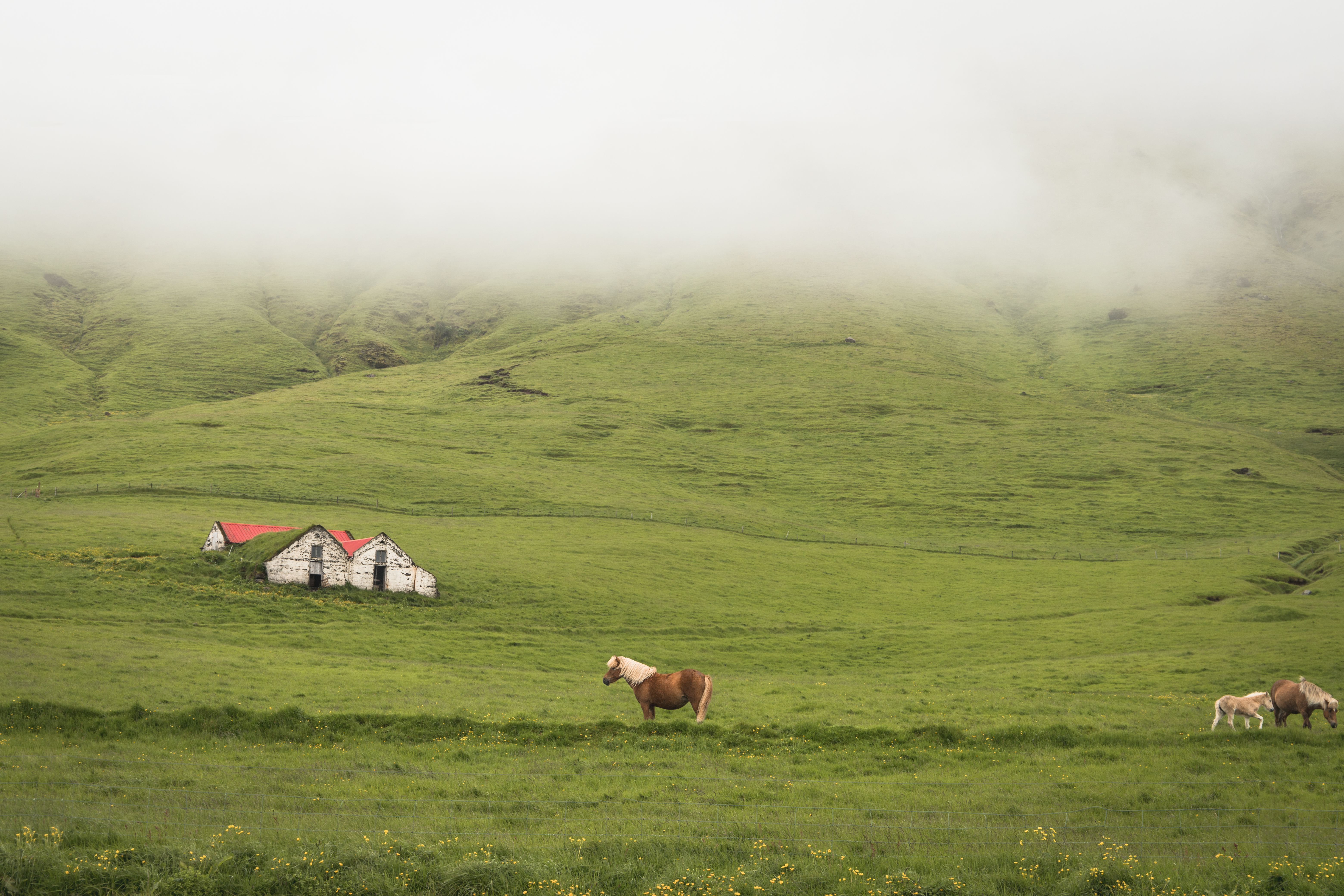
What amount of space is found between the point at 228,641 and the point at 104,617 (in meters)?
8.01

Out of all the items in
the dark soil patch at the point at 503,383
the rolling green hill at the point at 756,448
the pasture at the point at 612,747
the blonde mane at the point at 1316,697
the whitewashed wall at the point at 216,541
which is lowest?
the pasture at the point at 612,747

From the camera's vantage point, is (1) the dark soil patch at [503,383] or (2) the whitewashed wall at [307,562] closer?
(2) the whitewashed wall at [307,562]

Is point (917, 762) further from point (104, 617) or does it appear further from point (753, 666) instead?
point (104, 617)

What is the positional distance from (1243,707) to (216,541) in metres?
61.6

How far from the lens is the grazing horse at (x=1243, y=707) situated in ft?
83.7

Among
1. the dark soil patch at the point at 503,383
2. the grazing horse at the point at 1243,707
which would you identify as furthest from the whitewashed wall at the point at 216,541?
the dark soil patch at the point at 503,383

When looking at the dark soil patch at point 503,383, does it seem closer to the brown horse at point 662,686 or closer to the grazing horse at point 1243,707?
the brown horse at point 662,686

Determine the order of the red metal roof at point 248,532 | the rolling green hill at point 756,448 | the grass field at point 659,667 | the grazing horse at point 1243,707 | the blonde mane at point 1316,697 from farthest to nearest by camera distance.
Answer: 1. the rolling green hill at point 756,448
2. the red metal roof at point 248,532
3. the grazing horse at point 1243,707
4. the blonde mane at point 1316,697
5. the grass field at point 659,667

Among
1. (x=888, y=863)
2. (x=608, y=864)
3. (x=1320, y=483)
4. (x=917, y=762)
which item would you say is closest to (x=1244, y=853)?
(x=888, y=863)

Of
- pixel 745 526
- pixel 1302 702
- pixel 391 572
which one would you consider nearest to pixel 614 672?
pixel 1302 702

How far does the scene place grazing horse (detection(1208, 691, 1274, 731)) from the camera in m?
25.5

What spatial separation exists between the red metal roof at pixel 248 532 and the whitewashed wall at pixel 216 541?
0.17m

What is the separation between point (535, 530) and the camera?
84.5 meters

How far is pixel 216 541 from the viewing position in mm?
60750
